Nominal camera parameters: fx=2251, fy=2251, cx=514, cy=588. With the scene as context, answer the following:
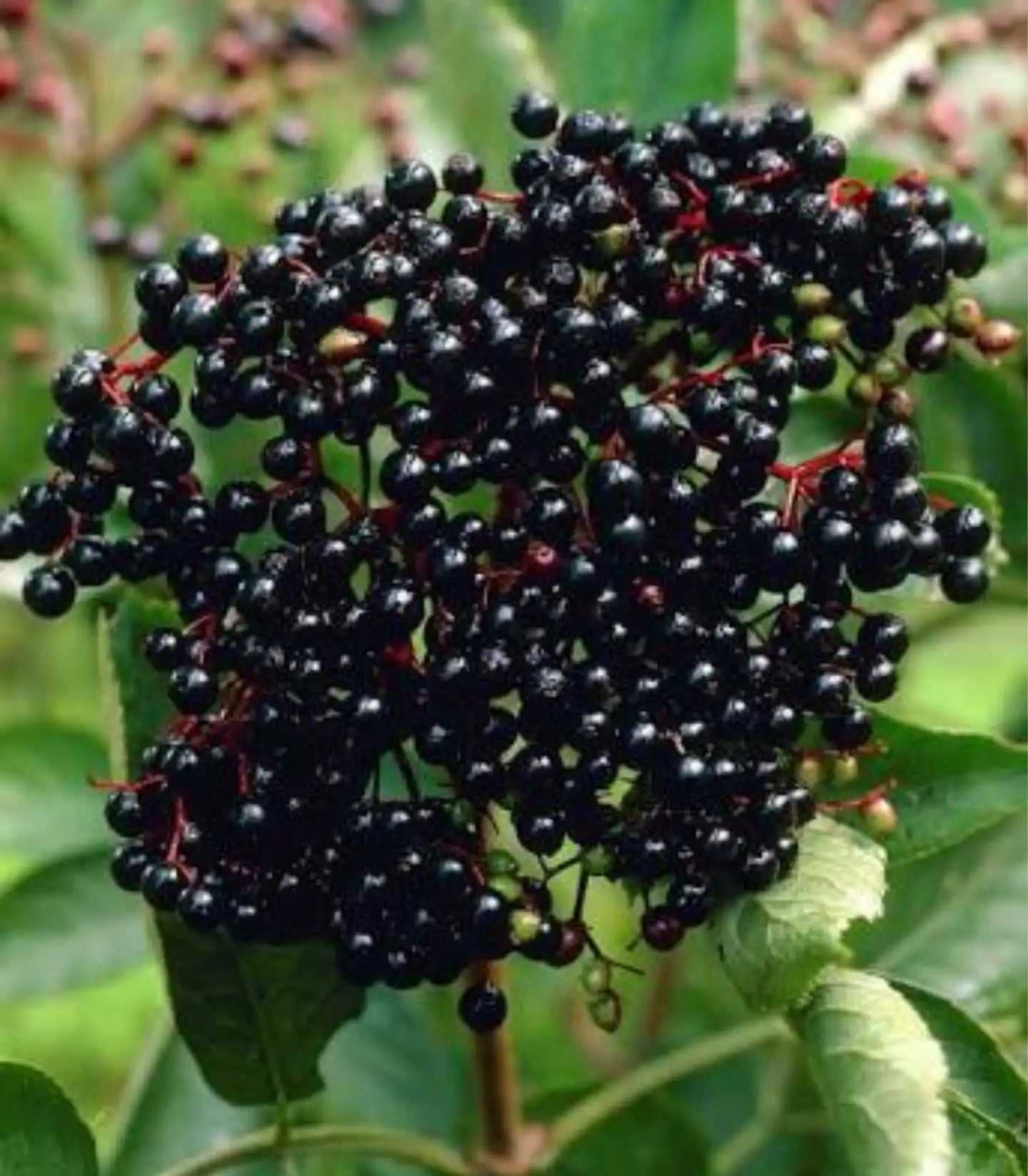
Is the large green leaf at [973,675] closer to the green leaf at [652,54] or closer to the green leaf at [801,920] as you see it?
the green leaf at [652,54]

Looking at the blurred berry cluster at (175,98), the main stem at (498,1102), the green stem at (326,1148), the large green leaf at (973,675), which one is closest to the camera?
the green stem at (326,1148)

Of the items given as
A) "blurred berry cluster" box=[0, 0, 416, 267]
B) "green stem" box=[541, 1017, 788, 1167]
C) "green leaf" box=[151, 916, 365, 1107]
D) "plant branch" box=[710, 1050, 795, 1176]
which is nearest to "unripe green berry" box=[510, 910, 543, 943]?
"green leaf" box=[151, 916, 365, 1107]

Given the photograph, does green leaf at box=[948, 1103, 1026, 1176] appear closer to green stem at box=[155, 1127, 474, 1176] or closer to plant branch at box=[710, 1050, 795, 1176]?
green stem at box=[155, 1127, 474, 1176]

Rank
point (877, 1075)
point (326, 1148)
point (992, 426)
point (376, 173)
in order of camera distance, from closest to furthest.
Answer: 1. point (877, 1075)
2. point (326, 1148)
3. point (992, 426)
4. point (376, 173)

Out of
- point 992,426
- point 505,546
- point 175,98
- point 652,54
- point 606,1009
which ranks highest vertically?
point 175,98

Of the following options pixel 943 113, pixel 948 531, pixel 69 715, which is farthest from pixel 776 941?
pixel 69 715

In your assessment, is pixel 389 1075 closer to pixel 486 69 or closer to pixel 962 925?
pixel 962 925

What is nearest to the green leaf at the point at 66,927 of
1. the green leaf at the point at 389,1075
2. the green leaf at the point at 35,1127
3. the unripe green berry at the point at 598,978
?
the green leaf at the point at 389,1075

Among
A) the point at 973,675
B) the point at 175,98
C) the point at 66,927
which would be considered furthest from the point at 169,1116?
the point at 973,675
